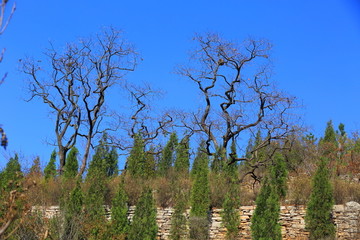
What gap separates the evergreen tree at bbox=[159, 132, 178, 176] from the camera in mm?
23625

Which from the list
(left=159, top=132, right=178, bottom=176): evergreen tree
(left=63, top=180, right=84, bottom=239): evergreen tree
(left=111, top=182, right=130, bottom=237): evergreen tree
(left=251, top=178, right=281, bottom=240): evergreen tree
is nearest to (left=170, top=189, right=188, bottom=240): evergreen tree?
(left=111, top=182, right=130, bottom=237): evergreen tree

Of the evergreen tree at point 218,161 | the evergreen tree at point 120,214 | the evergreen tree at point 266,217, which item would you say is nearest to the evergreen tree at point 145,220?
the evergreen tree at point 120,214

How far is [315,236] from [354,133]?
11.9 meters

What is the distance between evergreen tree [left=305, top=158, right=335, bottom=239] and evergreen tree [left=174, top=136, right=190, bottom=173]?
7.02m

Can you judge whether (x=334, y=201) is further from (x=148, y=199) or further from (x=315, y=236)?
(x=148, y=199)

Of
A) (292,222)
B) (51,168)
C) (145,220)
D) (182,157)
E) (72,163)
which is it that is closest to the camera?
(292,222)

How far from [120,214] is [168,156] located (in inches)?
239

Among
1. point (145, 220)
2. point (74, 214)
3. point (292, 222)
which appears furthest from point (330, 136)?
point (74, 214)

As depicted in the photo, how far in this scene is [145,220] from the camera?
18.1 meters

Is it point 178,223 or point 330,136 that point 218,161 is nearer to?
point 178,223

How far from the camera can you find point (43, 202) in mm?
18672

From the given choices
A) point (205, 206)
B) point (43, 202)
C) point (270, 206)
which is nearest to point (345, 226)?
point (270, 206)

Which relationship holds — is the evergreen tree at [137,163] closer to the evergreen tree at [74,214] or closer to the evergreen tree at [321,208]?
the evergreen tree at [74,214]

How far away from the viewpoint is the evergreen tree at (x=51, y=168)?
23.4 metres
